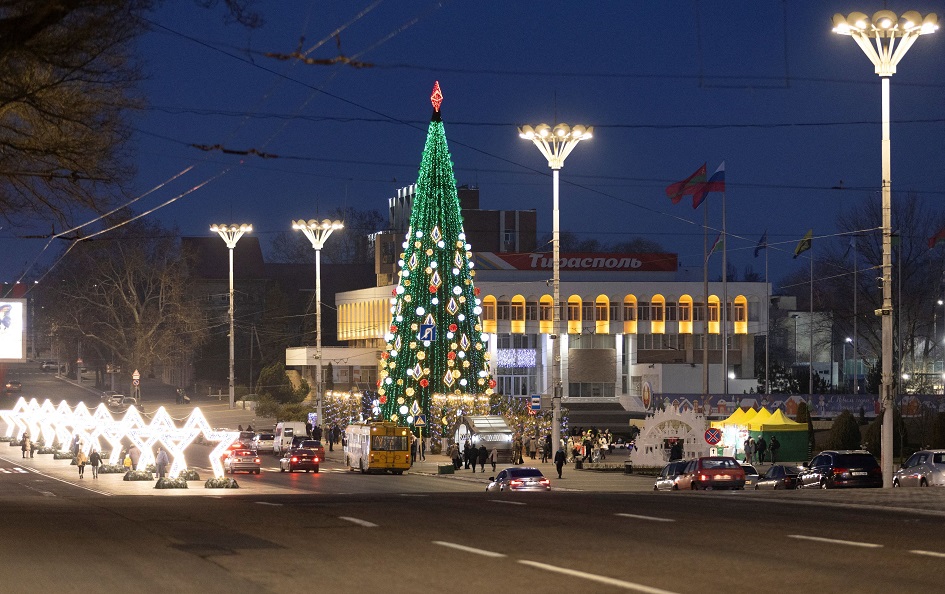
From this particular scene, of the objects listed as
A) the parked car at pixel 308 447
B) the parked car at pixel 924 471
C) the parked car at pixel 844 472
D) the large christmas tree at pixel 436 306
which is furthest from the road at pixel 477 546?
the large christmas tree at pixel 436 306

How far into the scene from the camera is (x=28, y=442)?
68562 mm

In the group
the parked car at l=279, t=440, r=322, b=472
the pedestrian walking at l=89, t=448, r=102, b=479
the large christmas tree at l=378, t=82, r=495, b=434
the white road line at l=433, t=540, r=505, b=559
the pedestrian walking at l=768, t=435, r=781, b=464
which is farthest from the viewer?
the large christmas tree at l=378, t=82, r=495, b=434

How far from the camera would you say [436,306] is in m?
62.5

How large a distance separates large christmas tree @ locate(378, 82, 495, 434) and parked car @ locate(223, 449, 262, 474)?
10.0m

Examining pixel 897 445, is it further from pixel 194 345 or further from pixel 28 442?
pixel 194 345

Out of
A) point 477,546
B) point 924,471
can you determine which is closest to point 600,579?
point 477,546

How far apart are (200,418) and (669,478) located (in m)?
15.1

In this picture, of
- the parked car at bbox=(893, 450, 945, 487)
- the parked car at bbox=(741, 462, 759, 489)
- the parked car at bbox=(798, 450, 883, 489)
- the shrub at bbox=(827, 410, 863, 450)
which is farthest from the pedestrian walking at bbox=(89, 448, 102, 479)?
the shrub at bbox=(827, 410, 863, 450)

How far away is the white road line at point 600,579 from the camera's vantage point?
11.8 m

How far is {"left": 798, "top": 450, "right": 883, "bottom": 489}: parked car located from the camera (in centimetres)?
3738

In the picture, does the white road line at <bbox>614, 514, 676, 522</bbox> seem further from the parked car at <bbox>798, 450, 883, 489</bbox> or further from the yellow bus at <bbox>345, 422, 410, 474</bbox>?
the yellow bus at <bbox>345, 422, 410, 474</bbox>

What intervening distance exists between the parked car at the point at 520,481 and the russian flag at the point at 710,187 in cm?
3248

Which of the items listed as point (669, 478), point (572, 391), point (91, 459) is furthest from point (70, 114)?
point (572, 391)

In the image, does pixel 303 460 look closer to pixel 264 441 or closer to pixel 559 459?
pixel 559 459
